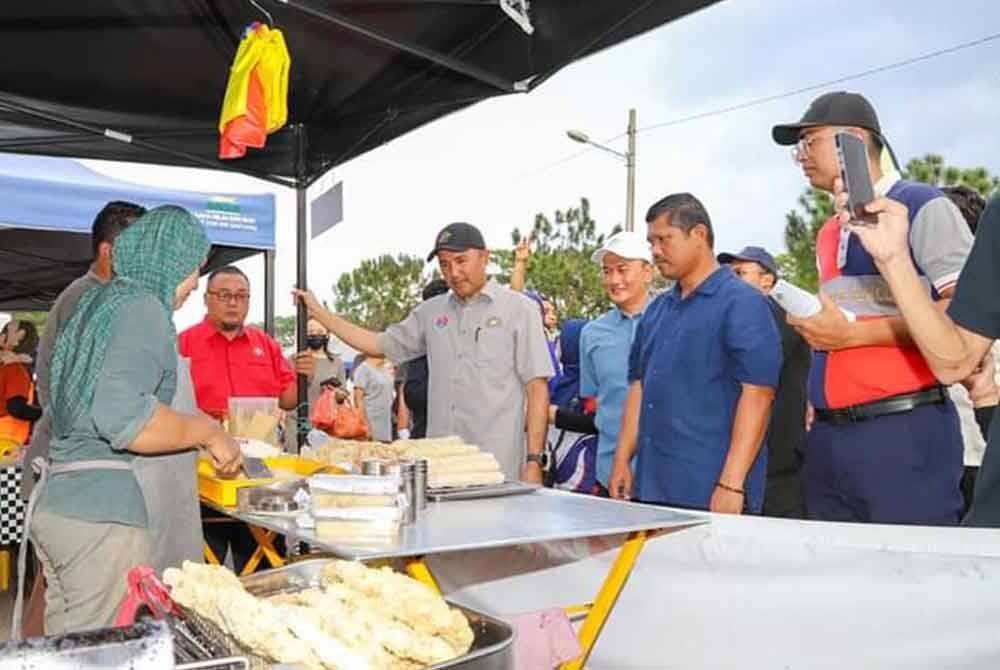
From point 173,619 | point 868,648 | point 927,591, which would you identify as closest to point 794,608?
point 868,648

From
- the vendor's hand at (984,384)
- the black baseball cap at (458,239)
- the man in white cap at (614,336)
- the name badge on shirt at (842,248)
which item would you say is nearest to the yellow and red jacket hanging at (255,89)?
the black baseball cap at (458,239)

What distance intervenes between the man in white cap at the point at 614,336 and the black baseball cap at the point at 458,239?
0.59 metres

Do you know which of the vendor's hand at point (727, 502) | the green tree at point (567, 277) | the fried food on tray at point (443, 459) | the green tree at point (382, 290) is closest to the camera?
the fried food on tray at point (443, 459)

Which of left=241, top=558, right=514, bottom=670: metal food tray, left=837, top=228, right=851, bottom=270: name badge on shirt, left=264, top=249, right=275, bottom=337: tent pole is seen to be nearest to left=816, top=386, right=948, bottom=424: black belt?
left=837, top=228, right=851, bottom=270: name badge on shirt

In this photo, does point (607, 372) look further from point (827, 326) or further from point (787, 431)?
point (827, 326)

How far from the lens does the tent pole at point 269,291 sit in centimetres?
530

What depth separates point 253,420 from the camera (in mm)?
3051

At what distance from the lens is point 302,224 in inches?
177

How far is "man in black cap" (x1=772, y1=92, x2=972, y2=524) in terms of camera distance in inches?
84.4

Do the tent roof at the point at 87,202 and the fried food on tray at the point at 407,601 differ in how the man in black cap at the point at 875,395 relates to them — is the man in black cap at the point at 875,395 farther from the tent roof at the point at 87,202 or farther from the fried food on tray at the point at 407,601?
the tent roof at the point at 87,202

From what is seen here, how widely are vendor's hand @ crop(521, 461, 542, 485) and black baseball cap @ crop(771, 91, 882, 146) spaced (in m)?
1.76

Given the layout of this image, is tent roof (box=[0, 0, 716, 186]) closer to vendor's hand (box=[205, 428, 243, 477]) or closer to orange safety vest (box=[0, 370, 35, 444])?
vendor's hand (box=[205, 428, 243, 477])

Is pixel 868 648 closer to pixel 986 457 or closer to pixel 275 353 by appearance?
pixel 986 457

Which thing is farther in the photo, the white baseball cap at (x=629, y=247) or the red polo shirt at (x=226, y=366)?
the red polo shirt at (x=226, y=366)
